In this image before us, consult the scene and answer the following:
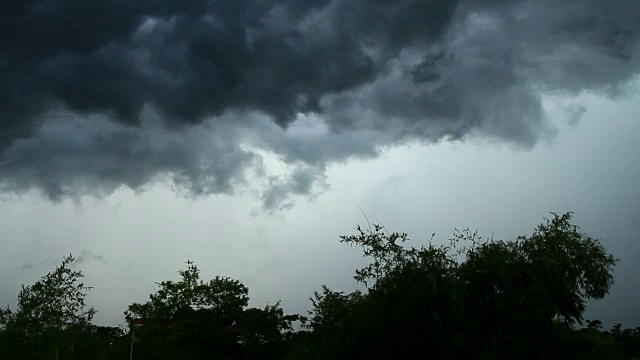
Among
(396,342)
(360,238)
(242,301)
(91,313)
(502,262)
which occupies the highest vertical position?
(242,301)

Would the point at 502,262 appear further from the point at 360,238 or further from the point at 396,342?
the point at 360,238

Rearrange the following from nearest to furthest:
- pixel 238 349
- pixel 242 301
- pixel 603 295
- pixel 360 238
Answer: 1. pixel 360 238
2. pixel 603 295
3. pixel 238 349
4. pixel 242 301

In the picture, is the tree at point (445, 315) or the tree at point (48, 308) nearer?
the tree at point (445, 315)

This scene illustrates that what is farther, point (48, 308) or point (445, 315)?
point (48, 308)

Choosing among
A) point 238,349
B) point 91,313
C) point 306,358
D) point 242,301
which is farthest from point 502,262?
point 242,301

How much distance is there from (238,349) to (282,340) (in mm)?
4158

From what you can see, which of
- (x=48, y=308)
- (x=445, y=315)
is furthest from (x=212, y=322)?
(x=445, y=315)

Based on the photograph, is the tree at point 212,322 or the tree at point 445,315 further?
the tree at point 212,322

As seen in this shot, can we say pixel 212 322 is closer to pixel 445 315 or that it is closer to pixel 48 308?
pixel 48 308

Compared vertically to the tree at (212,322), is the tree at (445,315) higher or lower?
lower

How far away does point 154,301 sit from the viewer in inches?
2360

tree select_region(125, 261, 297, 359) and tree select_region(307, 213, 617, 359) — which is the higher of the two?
tree select_region(125, 261, 297, 359)

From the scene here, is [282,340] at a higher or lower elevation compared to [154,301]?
lower

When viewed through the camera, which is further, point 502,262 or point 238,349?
point 238,349
